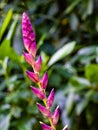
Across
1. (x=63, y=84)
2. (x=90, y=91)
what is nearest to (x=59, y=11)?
(x=63, y=84)

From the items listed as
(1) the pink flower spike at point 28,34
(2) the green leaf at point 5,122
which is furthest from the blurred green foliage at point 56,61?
(1) the pink flower spike at point 28,34

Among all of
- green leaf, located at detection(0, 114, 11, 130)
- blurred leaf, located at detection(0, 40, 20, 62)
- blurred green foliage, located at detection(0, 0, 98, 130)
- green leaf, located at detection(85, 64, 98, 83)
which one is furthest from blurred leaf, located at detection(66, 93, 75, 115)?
blurred leaf, located at detection(0, 40, 20, 62)

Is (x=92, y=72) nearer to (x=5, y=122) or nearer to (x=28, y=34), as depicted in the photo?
(x=5, y=122)

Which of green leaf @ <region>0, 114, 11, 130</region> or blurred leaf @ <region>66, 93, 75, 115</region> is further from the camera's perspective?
blurred leaf @ <region>66, 93, 75, 115</region>

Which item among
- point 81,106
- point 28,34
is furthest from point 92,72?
point 28,34

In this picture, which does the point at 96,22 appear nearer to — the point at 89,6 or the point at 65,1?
the point at 89,6

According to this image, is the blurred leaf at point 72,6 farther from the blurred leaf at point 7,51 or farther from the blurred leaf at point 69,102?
the blurred leaf at point 7,51

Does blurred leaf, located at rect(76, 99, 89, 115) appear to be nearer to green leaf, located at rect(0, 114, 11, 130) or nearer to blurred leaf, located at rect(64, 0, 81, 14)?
green leaf, located at rect(0, 114, 11, 130)
